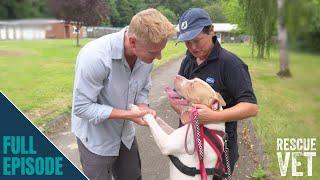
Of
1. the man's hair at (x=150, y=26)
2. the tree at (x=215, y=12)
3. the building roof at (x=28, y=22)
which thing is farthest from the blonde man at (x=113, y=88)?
the tree at (x=215, y=12)

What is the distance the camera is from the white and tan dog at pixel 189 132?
2570 mm

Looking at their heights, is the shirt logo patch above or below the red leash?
above

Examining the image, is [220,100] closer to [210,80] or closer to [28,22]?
[210,80]

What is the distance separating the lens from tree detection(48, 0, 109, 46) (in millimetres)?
2072

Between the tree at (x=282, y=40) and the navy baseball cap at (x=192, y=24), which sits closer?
the tree at (x=282, y=40)

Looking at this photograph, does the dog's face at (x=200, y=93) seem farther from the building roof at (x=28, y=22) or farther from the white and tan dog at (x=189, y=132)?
the building roof at (x=28, y=22)

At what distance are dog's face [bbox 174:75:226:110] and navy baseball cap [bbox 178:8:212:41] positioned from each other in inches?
8.9

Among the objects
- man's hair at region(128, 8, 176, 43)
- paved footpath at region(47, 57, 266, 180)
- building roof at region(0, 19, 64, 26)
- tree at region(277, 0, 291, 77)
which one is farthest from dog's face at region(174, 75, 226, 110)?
paved footpath at region(47, 57, 266, 180)

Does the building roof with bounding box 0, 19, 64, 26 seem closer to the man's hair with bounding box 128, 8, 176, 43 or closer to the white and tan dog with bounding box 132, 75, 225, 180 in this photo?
the man's hair with bounding box 128, 8, 176, 43

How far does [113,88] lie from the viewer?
104 inches

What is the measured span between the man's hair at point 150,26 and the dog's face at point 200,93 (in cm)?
32

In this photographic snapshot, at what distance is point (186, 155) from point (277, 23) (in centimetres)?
92

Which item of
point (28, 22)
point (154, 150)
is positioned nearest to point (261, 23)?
point (28, 22)

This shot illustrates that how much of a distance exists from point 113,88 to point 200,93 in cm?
44
